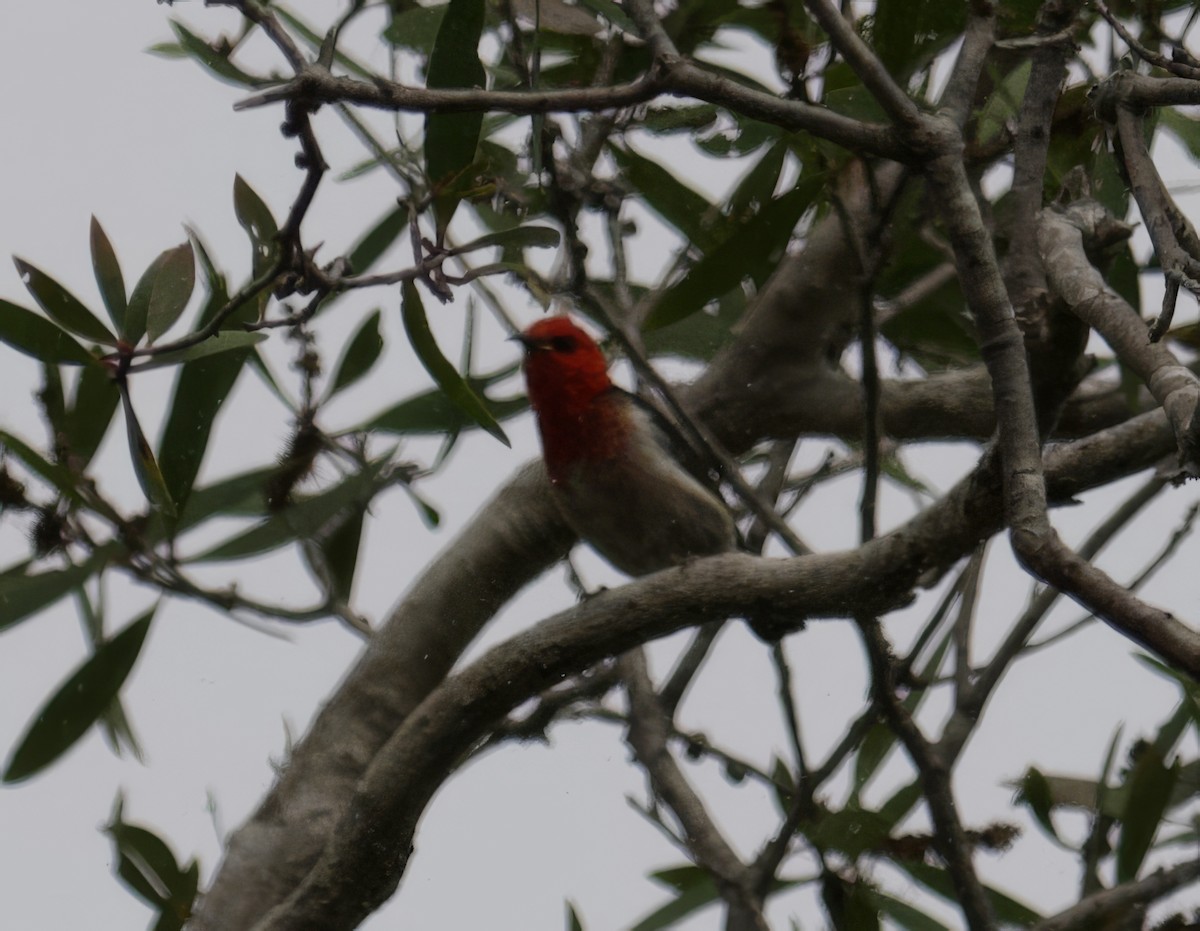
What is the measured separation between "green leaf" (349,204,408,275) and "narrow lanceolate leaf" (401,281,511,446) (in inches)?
30.9

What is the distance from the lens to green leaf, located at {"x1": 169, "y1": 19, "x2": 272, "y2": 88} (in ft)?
10.0

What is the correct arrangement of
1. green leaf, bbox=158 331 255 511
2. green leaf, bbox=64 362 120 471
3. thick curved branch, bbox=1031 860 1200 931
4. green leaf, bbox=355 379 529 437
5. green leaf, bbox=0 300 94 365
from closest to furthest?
thick curved branch, bbox=1031 860 1200 931
green leaf, bbox=0 300 94 365
green leaf, bbox=64 362 120 471
green leaf, bbox=158 331 255 511
green leaf, bbox=355 379 529 437

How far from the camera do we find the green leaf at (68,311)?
2621mm

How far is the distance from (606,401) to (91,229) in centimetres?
170

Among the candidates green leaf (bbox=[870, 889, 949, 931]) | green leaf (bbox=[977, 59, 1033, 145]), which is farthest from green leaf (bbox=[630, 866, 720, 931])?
green leaf (bbox=[977, 59, 1033, 145])

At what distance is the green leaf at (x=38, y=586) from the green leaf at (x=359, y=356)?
0.67 m

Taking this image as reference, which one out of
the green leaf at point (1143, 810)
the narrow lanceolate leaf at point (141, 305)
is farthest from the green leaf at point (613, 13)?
the green leaf at point (1143, 810)

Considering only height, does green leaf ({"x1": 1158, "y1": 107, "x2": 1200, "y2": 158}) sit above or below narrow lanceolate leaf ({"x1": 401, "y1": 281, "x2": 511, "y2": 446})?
above

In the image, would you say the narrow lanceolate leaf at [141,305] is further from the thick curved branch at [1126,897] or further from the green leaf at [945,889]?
the green leaf at [945,889]

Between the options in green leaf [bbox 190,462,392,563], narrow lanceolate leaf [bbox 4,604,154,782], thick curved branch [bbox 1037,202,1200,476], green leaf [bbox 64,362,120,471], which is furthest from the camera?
green leaf [bbox 190,462,392,563]

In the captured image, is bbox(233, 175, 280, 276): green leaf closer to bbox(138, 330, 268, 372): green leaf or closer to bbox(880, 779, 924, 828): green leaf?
bbox(138, 330, 268, 372): green leaf

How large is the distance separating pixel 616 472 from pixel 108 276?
158 cm

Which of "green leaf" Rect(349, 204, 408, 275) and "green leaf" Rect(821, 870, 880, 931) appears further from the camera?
"green leaf" Rect(349, 204, 408, 275)

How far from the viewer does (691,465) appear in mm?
4059
